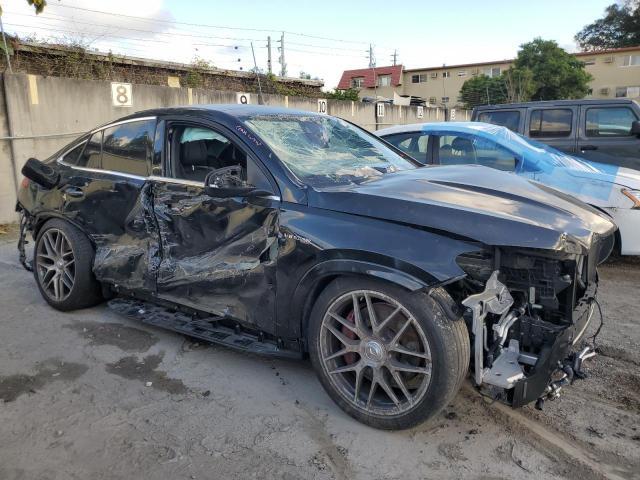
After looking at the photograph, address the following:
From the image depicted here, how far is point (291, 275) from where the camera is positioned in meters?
3.08

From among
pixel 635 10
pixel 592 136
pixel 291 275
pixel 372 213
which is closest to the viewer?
pixel 372 213

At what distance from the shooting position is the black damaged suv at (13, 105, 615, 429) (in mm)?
2625

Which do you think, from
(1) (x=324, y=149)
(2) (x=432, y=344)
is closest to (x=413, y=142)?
(1) (x=324, y=149)

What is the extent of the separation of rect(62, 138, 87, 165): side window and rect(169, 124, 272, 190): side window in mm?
1269

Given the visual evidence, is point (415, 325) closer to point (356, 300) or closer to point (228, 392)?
point (356, 300)

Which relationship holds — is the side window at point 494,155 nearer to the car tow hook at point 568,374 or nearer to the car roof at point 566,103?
the car roof at point 566,103

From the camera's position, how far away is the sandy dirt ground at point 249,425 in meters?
2.61

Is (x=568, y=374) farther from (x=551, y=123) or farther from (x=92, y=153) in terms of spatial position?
(x=551, y=123)

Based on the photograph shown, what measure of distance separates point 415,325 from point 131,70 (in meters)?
16.2

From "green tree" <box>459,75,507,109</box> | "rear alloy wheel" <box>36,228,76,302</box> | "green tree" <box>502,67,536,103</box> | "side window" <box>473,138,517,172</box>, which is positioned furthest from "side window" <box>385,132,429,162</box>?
"green tree" <box>459,75,507,109</box>

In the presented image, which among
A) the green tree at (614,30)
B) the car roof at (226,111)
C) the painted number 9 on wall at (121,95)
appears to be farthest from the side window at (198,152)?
A: the green tree at (614,30)

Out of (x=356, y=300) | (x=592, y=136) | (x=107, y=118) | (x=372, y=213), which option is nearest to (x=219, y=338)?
(x=356, y=300)

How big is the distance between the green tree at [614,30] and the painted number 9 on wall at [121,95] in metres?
64.5

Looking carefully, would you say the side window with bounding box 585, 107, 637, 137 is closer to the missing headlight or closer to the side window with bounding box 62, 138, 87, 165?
the missing headlight
